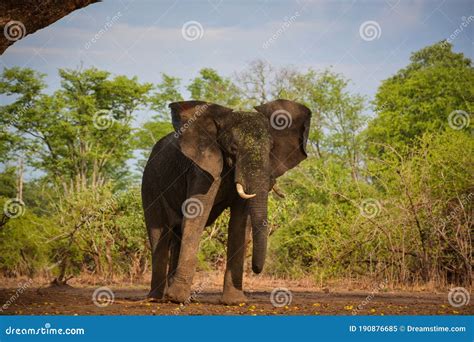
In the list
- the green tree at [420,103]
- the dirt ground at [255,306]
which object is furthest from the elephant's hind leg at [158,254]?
the green tree at [420,103]

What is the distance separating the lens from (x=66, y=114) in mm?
43594

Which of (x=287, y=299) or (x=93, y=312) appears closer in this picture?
(x=93, y=312)

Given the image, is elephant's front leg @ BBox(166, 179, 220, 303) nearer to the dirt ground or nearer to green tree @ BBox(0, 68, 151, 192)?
the dirt ground

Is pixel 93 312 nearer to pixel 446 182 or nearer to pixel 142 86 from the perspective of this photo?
pixel 446 182

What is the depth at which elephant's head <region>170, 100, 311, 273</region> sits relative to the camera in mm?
11422

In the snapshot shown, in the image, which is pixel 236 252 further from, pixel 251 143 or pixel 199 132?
pixel 199 132

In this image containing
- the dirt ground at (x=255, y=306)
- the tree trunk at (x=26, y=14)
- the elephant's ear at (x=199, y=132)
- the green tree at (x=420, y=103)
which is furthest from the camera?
the green tree at (x=420, y=103)

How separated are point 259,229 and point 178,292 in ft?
5.92

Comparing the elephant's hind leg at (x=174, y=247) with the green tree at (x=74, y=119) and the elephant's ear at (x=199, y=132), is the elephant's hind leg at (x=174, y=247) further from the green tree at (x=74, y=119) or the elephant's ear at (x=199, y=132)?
the green tree at (x=74, y=119)

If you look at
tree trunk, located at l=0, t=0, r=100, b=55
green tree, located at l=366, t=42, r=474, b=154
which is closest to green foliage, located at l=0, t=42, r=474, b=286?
green tree, located at l=366, t=42, r=474, b=154

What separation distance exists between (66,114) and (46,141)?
6.47 ft

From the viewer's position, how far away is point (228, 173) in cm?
1217

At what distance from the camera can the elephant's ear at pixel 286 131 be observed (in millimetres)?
12664

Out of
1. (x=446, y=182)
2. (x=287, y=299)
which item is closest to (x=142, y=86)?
(x=446, y=182)
